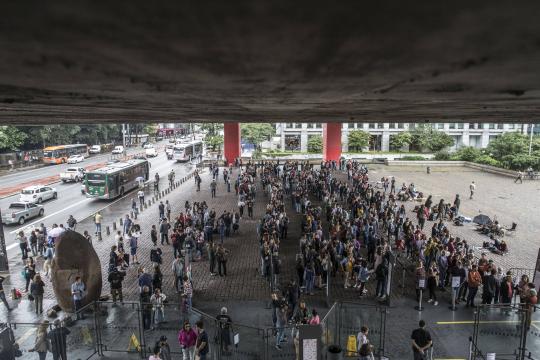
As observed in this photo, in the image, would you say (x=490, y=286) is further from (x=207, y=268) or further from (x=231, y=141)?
(x=231, y=141)

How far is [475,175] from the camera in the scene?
49062 mm

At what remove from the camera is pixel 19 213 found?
25.4m

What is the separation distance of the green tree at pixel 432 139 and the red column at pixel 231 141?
35.2 m

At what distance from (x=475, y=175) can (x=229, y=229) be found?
3817cm

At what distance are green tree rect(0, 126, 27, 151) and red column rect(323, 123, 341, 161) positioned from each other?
39840mm

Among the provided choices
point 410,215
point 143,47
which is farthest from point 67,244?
point 410,215

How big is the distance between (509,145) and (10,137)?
64.3 m

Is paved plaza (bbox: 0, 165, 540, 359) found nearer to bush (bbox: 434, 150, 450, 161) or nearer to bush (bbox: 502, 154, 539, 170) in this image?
bush (bbox: 502, 154, 539, 170)

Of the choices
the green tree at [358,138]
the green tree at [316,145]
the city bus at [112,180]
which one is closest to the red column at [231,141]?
the city bus at [112,180]

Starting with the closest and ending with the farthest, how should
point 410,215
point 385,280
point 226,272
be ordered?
point 385,280
point 226,272
point 410,215

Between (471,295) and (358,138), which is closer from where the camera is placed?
(471,295)

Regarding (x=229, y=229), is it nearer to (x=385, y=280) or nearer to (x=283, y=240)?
(x=283, y=240)

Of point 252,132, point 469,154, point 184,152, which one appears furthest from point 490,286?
point 252,132

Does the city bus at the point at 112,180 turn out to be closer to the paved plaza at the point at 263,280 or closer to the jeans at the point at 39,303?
the paved plaza at the point at 263,280
